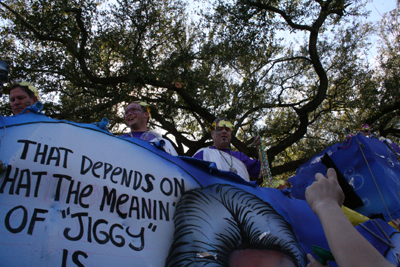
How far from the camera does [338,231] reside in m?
0.94

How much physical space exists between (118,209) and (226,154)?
224 centimetres

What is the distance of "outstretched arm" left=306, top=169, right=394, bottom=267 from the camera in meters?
0.85

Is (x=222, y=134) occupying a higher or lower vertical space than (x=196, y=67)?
lower

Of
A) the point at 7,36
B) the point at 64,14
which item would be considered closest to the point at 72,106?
the point at 64,14

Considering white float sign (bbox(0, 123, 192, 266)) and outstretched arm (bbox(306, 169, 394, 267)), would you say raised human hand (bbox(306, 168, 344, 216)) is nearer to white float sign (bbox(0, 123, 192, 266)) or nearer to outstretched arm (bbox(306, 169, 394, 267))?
outstretched arm (bbox(306, 169, 394, 267))

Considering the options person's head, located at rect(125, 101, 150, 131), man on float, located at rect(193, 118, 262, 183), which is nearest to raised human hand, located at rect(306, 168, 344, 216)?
man on float, located at rect(193, 118, 262, 183)

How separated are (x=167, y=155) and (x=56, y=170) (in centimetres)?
82

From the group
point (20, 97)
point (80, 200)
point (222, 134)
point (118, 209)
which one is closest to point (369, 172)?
point (222, 134)

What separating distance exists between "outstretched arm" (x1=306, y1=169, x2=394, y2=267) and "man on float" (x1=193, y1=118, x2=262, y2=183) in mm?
2498

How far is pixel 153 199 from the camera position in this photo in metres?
1.91

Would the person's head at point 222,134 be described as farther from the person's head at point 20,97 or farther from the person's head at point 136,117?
the person's head at point 20,97

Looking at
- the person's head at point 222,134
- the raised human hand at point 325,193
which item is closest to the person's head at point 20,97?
the person's head at point 222,134

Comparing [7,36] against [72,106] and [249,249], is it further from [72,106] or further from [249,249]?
[249,249]

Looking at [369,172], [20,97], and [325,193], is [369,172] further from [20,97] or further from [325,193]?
[20,97]
